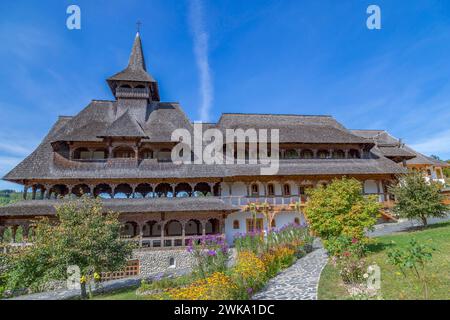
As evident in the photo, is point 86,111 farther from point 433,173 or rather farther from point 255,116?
point 433,173

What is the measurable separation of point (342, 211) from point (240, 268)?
6.77 metres

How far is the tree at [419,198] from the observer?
17.3m

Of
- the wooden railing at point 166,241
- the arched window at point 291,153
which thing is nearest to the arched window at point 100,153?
the wooden railing at point 166,241

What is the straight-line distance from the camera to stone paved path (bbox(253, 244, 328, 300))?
9.27 metres

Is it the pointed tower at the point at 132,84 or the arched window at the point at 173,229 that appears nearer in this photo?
the arched window at the point at 173,229

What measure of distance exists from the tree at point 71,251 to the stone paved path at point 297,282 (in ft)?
25.6

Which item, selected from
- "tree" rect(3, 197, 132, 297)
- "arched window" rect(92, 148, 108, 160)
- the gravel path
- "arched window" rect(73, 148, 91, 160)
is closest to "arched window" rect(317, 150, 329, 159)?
the gravel path

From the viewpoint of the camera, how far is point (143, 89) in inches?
1123

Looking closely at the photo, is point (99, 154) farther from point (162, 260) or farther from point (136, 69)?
point (162, 260)

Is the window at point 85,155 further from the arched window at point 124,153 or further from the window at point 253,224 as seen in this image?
the window at point 253,224

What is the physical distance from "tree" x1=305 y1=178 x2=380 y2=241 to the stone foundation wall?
32.4 ft

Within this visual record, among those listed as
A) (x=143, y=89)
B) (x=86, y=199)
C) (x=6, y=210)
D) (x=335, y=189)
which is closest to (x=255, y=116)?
(x=143, y=89)

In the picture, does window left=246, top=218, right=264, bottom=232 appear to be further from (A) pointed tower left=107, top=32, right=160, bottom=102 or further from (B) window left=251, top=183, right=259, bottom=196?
(A) pointed tower left=107, top=32, right=160, bottom=102

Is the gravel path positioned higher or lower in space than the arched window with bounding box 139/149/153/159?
lower
